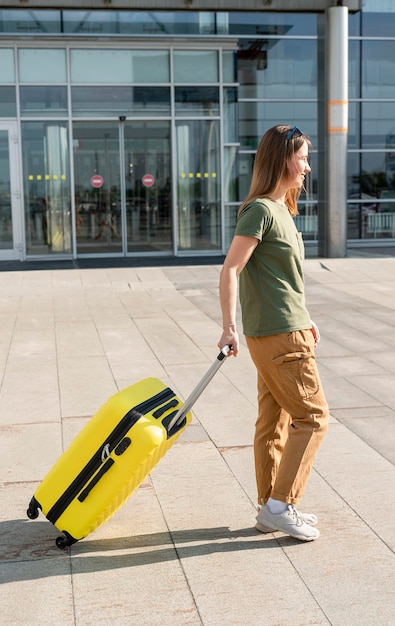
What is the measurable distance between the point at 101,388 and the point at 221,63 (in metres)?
12.9

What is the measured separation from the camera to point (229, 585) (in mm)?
3539

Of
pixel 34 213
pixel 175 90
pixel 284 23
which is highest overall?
pixel 284 23

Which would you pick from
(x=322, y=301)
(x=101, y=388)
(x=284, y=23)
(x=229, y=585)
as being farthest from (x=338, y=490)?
(x=284, y=23)

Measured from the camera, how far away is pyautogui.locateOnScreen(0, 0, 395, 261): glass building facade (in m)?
18.1

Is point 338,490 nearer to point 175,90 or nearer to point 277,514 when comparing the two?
point 277,514

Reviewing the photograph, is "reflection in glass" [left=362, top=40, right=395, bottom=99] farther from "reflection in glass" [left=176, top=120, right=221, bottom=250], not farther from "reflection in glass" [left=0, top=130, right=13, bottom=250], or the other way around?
"reflection in glass" [left=0, top=130, right=13, bottom=250]

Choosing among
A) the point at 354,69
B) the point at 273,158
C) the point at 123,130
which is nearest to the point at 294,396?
the point at 273,158

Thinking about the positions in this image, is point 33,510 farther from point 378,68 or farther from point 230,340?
point 378,68

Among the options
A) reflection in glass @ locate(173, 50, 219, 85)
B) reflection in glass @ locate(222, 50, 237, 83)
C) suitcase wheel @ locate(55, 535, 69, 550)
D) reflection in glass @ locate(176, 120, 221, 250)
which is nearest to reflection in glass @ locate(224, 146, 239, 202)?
reflection in glass @ locate(176, 120, 221, 250)

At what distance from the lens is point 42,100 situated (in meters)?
18.2

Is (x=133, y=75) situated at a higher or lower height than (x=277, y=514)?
higher

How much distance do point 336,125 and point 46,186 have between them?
6.22m

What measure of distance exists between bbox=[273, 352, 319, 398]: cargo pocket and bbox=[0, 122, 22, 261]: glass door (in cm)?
1519

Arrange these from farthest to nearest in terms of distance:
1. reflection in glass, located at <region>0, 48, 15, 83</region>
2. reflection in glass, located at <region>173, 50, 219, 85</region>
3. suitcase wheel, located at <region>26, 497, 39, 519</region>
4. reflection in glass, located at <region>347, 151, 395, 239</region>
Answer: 1. reflection in glass, located at <region>347, 151, 395, 239</region>
2. reflection in glass, located at <region>173, 50, 219, 85</region>
3. reflection in glass, located at <region>0, 48, 15, 83</region>
4. suitcase wheel, located at <region>26, 497, 39, 519</region>
